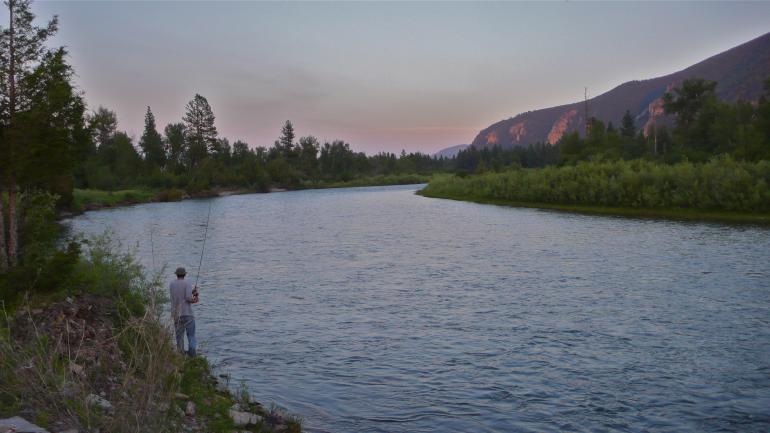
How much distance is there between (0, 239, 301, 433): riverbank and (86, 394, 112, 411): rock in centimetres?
2

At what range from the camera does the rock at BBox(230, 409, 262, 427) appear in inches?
412

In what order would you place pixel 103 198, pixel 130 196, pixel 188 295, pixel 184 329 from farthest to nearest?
pixel 130 196 < pixel 103 198 < pixel 184 329 < pixel 188 295

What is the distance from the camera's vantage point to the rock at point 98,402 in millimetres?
8758

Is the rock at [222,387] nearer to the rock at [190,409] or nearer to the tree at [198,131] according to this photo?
the rock at [190,409]

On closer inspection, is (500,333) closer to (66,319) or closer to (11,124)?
(66,319)

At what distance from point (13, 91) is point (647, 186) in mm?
58196

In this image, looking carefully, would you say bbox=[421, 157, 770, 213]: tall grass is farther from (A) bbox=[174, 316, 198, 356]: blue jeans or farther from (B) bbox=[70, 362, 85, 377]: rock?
(B) bbox=[70, 362, 85, 377]: rock

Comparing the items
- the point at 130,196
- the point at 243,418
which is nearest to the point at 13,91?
the point at 243,418

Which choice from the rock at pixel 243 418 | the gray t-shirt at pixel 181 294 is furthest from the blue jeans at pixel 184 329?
the rock at pixel 243 418

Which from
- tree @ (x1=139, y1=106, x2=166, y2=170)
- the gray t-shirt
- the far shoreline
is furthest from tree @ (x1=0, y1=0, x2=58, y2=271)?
tree @ (x1=139, y1=106, x2=166, y2=170)

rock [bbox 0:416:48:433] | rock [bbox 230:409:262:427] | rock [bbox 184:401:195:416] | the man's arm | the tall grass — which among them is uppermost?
the tall grass

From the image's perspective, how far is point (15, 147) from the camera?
16.7m

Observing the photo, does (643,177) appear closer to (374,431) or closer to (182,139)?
(374,431)

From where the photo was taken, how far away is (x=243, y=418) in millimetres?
10641
